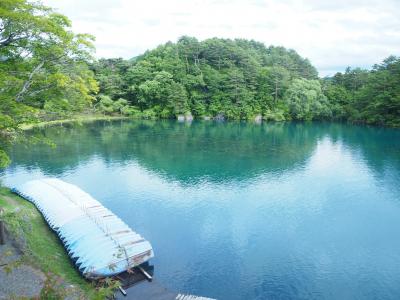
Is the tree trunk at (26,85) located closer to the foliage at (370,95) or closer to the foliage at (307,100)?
the foliage at (370,95)

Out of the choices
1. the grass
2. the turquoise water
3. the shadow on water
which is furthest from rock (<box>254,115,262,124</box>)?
the grass

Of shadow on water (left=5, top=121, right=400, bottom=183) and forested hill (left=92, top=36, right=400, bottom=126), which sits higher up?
forested hill (left=92, top=36, right=400, bottom=126)

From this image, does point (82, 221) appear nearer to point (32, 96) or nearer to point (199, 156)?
point (32, 96)

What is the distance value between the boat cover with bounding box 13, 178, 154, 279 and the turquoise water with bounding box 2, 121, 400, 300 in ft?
7.48

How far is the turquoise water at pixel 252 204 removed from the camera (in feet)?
59.4

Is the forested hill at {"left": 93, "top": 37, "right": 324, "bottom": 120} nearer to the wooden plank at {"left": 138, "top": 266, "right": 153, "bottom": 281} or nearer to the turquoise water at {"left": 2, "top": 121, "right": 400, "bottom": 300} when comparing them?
the turquoise water at {"left": 2, "top": 121, "right": 400, "bottom": 300}

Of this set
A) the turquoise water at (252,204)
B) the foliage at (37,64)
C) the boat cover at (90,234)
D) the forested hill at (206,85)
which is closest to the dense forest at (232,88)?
the forested hill at (206,85)

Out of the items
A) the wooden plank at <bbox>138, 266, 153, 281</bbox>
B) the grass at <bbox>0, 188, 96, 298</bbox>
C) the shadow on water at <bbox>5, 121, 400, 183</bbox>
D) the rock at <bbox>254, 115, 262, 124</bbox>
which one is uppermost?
the rock at <bbox>254, 115, 262, 124</bbox>

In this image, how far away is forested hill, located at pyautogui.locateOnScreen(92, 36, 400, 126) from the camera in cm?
8206

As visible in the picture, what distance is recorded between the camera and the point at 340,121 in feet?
274

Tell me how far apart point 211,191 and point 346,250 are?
13173mm

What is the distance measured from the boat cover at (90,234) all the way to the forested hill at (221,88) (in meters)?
62.3

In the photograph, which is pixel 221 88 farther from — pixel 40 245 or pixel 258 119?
pixel 40 245

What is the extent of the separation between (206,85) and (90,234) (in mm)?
73062
